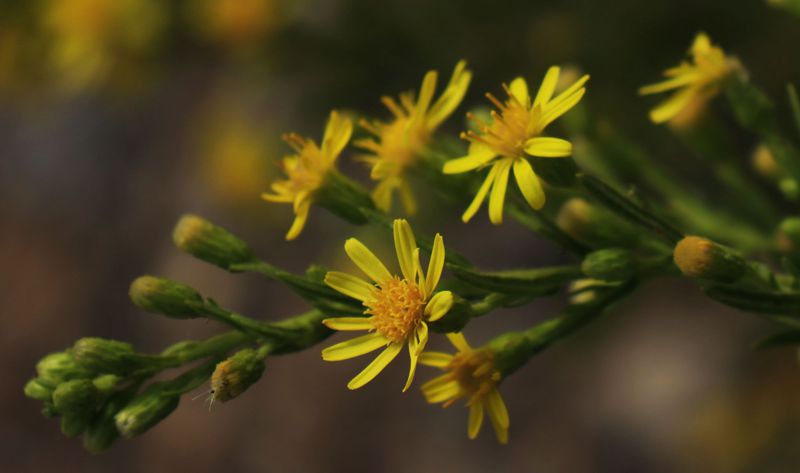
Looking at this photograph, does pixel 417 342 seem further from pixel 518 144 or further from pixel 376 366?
pixel 518 144

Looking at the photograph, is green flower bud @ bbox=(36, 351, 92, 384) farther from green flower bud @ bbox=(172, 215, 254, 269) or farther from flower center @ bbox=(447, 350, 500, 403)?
flower center @ bbox=(447, 350, 500, 403)

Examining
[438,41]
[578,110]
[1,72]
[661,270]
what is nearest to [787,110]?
[438,41]

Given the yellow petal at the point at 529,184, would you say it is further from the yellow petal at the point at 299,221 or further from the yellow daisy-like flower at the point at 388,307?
the yellow petal at the point at 299,221

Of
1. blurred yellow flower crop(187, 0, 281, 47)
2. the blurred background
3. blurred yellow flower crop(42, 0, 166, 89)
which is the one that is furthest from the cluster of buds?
blurred yellow flower crop(42, 0, 166, 89)

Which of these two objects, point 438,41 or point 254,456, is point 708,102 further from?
point 254,456

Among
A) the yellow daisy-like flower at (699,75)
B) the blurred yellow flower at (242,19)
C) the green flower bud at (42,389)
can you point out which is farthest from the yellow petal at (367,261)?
the blurred yellow flower at (242,19)

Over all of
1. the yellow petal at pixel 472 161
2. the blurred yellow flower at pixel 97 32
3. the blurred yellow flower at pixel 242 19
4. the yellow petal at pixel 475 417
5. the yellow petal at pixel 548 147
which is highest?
the blurred yellow flower at pixel 97 32

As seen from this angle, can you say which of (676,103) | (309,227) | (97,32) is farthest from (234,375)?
(309,227)
